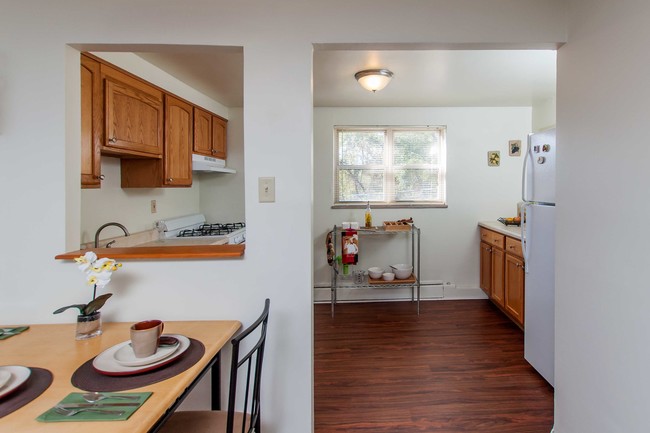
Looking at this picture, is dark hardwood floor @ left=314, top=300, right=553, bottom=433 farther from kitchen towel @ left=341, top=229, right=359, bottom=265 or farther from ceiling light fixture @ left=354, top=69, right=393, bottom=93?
ceiling light fixture @ left=354, top=69, right=393, bottom=93

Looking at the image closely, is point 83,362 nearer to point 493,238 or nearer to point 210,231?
point 210,231

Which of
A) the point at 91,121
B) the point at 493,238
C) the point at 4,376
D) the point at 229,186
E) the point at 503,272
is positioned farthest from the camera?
the point at 229,186

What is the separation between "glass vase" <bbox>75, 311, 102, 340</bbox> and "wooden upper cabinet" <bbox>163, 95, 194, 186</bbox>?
A: 5.20ft

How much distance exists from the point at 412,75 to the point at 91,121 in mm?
2313

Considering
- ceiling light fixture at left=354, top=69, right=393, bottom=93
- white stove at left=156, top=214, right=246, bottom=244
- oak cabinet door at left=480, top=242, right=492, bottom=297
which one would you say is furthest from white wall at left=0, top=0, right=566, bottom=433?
oak cabinet door at left=480, top=242, right=492, bottom=297

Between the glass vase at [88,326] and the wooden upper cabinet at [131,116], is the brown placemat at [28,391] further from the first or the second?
the wooden upper cabinet at [131,116]

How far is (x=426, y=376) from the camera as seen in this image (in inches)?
88.7

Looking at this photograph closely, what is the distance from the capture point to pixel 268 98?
141cm

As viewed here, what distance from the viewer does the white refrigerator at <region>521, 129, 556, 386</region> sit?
80.1 inches

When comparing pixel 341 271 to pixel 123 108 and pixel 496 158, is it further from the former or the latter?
pixel 123 108

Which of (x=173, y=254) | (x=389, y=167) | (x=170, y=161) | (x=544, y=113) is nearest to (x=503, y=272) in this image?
(x=389, y=167)

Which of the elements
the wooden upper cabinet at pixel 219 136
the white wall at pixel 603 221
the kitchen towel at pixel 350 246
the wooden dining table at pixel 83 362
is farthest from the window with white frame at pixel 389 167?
the wooden dining table at pixel 83 362

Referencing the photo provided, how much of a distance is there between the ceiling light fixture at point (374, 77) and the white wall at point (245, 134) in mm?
1137

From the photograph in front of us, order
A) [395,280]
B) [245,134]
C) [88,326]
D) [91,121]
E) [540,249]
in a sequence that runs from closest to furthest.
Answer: [88,326] → [245,134] → [91,121] → [540,249] → [395,280]
